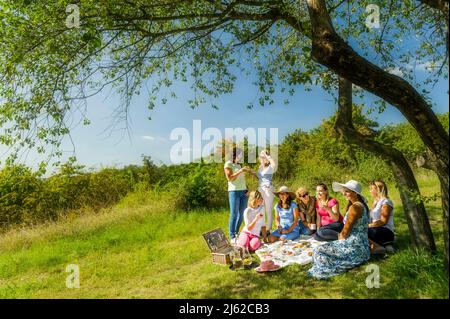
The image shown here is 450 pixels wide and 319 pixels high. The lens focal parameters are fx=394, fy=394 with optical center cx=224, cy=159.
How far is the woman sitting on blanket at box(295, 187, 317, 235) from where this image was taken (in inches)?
321

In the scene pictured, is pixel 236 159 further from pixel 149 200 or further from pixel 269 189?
pixel 149 200

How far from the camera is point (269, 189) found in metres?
8.27

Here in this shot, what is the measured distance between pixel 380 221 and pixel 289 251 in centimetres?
168

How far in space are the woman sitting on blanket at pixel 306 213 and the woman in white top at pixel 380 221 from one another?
1262mm

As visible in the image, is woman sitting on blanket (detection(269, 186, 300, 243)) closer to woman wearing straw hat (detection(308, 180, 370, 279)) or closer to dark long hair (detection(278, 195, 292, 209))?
dark long hair (detection(278, 195, 292, 209))

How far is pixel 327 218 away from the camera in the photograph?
764cm

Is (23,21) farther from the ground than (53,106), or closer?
farther from the ground

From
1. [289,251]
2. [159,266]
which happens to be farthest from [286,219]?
[159,266]

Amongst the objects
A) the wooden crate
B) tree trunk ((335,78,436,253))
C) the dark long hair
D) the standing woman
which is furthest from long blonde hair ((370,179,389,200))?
the wooden crate

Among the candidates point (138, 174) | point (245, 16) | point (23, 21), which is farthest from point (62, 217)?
point (245, 16)

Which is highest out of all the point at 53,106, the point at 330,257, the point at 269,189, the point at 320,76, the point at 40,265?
the point at 320,76

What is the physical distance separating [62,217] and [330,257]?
10425mm
